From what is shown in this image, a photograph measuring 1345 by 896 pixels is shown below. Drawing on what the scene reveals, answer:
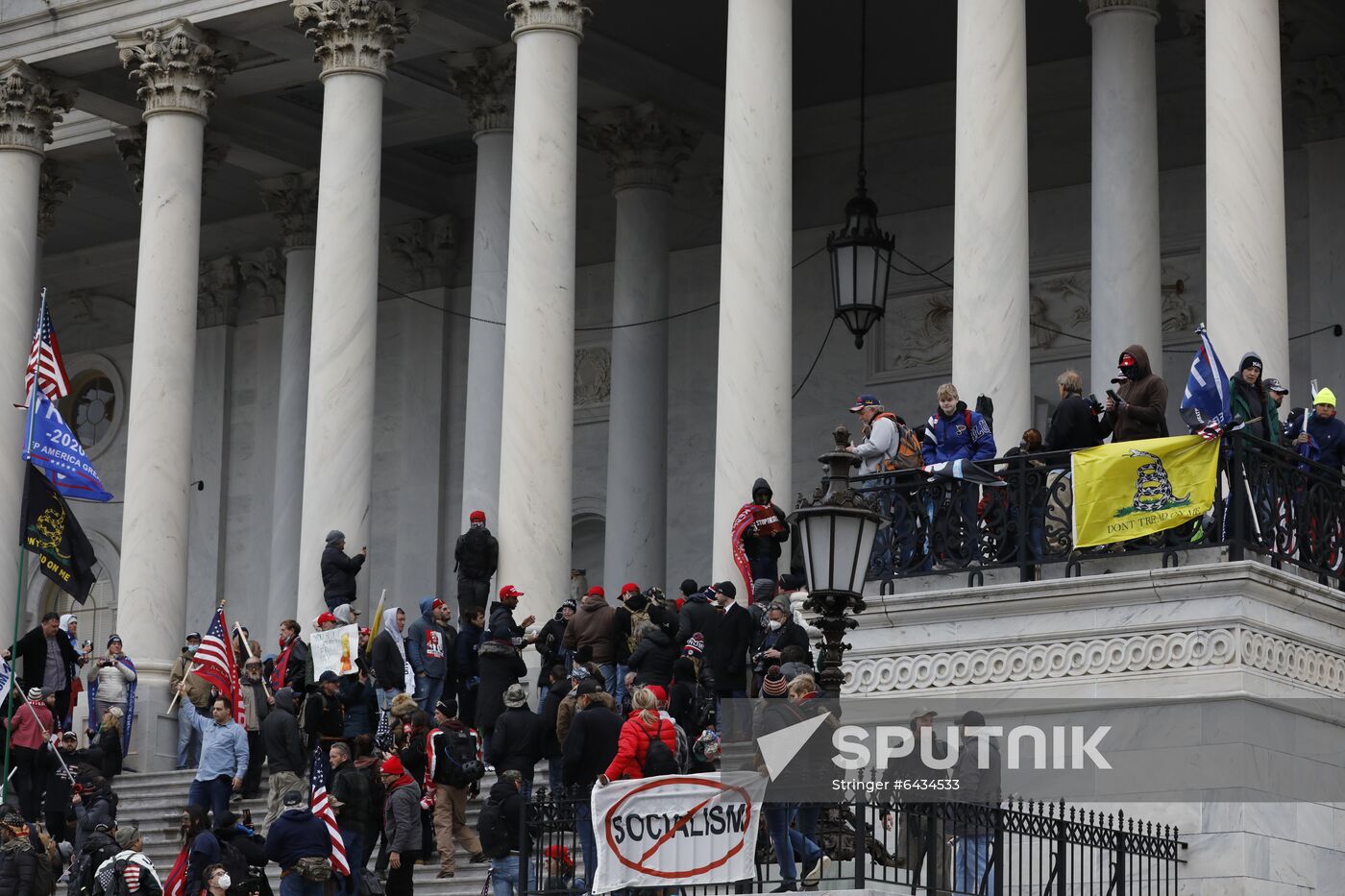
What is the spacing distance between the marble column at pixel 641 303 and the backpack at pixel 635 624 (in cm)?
866

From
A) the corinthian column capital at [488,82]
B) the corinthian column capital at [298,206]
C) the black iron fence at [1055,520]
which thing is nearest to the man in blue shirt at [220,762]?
the black iron fence at [1055,520]

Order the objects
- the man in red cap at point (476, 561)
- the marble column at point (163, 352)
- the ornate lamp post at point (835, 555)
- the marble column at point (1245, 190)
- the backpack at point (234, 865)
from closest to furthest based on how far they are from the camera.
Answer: the ornate lamp post at point (835, 555) < the backpack at point (234, 865) < the marble column at point (1245, 190) < the man in red cap at point (476, 561) < the marble column at point (163, 352)

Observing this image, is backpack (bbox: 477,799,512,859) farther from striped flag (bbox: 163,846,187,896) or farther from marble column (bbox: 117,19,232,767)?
marble column (bbox: 117,19,232,767)

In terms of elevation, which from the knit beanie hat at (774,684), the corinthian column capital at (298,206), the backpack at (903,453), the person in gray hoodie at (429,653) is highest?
the corinthian column capital at (298,206)

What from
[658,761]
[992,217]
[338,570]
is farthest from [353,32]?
[658,761]

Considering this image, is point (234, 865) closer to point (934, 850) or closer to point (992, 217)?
point (934, 850)

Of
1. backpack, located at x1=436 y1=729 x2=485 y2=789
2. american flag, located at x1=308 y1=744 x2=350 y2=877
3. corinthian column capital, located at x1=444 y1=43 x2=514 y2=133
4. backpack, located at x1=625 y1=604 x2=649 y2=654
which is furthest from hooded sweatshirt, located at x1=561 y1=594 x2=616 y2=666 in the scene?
corinthian column capital, located at x1=444 y1=43 x2=514 y2=133

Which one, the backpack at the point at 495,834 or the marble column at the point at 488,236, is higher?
the marble column at the point at 488,236

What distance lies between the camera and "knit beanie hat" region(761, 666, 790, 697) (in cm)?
2005

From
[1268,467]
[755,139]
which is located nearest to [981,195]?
[755,139]

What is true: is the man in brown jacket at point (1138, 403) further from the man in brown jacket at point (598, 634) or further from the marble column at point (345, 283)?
the marble column at point (345, 283)

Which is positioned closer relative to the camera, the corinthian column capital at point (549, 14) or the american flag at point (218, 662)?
the american flag at point (218, 662)

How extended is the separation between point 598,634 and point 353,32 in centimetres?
988

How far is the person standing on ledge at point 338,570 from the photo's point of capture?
2898cm
